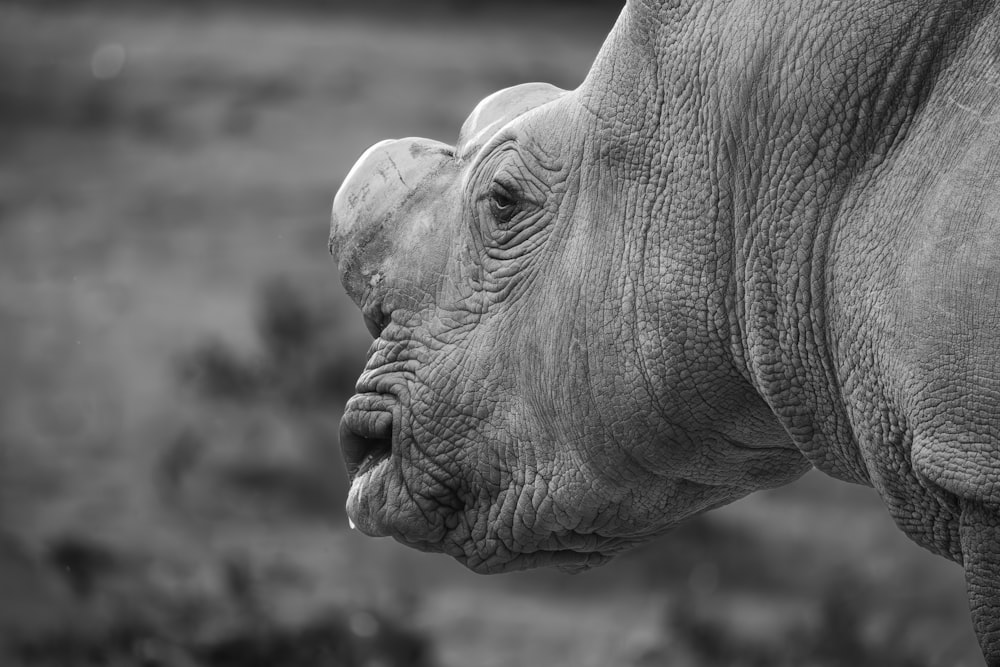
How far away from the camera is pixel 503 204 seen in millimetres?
2830

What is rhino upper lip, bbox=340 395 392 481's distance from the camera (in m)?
3.02

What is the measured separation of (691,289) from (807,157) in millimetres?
327

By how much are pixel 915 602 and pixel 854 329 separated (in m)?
5.87

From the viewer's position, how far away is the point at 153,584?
25.1 ft

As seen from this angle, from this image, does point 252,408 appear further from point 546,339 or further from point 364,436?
point 546,339

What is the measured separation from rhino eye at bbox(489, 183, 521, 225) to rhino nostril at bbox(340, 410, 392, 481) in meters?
0.49

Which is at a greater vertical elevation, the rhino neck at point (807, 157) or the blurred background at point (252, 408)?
the rhino neck at point (807, 157)

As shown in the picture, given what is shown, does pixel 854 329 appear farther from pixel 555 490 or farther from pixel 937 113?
pixel 555 490

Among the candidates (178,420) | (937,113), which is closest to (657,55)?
(937,113)

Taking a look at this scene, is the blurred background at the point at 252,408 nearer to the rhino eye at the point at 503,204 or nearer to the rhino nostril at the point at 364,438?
the rhino nostril at the point at 364,438

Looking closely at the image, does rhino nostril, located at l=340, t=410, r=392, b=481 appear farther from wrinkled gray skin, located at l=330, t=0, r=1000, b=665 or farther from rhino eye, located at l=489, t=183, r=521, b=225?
rhino eye, located at l=489, t=183, r=521, b=225

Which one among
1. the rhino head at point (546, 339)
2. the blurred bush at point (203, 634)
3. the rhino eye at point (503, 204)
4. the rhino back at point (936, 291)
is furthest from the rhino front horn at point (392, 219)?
the blurred bush at point (203, 634)

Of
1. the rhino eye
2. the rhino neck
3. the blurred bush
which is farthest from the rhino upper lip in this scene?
the blurred bush

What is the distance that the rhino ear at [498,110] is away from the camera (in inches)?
117
